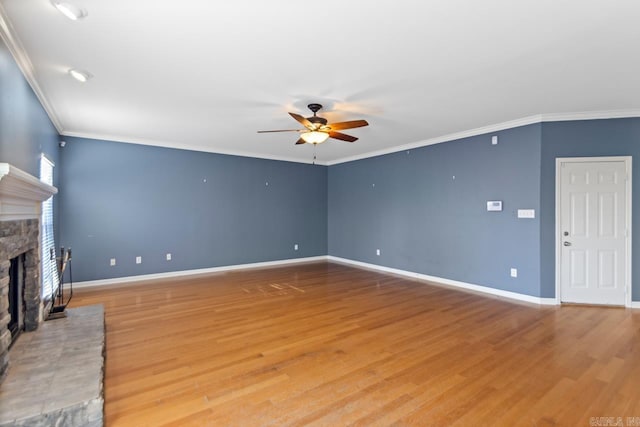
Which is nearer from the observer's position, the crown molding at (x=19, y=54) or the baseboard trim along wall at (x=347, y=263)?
the crown molding at (x=19, y=54)

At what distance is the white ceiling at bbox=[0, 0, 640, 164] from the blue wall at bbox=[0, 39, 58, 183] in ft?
0.51

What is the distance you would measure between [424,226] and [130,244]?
5378 mm

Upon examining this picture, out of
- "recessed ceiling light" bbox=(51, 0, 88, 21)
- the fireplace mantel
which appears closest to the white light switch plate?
"recessed ceiling light" bbox=(51, 0, 88, 21)

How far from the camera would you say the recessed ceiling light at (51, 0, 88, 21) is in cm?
196

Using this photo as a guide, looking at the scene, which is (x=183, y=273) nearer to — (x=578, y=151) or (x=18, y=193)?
(x=18, y=193)

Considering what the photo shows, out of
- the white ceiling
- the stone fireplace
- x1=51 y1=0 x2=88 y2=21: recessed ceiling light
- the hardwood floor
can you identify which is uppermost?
the white ceiling

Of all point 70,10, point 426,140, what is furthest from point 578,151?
point 70,10

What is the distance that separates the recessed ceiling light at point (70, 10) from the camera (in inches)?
77.3

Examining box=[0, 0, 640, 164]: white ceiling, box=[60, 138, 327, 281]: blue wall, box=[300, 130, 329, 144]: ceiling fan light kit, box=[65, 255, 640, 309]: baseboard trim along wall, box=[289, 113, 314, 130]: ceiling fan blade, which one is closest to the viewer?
box=[0, 0, 640, 164]: white ceiling

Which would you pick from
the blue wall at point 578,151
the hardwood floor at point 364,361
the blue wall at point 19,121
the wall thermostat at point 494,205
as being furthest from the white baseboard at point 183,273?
the blue wall at point 578,151

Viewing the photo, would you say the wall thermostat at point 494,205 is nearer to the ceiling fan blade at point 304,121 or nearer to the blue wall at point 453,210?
the blue wall at point 453,210

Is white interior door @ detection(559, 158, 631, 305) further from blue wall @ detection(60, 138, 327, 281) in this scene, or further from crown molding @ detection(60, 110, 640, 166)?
blue wall @ detection(60, 138, 327, 281)

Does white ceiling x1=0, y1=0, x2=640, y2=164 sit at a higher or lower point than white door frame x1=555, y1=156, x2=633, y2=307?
higher

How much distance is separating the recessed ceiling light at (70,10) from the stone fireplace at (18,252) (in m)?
1.06
